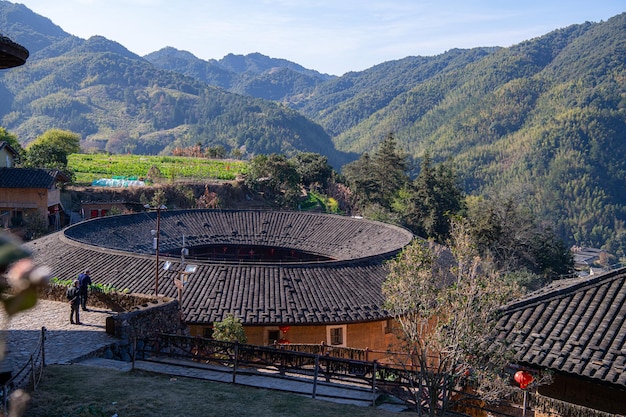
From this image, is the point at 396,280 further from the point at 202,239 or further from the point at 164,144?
the point at 164,144

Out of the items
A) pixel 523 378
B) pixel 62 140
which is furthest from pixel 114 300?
pixel 62 140

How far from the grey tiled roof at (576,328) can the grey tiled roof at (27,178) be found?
3208 centimetres

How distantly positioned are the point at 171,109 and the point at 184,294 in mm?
164416

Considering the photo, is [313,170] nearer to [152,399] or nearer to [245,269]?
[245,269]

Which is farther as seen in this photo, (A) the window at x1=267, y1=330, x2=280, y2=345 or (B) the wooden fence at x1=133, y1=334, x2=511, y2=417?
(A) the window at x1=267, y1=330, x2=280, y2=345

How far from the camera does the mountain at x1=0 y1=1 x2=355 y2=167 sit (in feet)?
461

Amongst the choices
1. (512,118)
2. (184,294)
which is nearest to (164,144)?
(512,118)

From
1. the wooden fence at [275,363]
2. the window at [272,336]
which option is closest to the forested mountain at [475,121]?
the window at [272,336]

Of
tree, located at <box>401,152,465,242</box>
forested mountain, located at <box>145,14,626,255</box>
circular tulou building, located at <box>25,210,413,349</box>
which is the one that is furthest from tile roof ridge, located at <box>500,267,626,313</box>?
forested mountain, located at <box>145,14,626,255</box>

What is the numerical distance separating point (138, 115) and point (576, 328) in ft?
580

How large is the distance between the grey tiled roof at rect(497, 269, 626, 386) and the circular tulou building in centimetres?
886

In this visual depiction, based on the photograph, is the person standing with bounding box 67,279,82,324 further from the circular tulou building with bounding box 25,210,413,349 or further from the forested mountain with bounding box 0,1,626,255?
the forested mountain with bounding box 0,1,626,255

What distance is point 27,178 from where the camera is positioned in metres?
35.6

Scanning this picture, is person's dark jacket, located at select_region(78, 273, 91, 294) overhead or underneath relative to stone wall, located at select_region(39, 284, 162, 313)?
overhead
